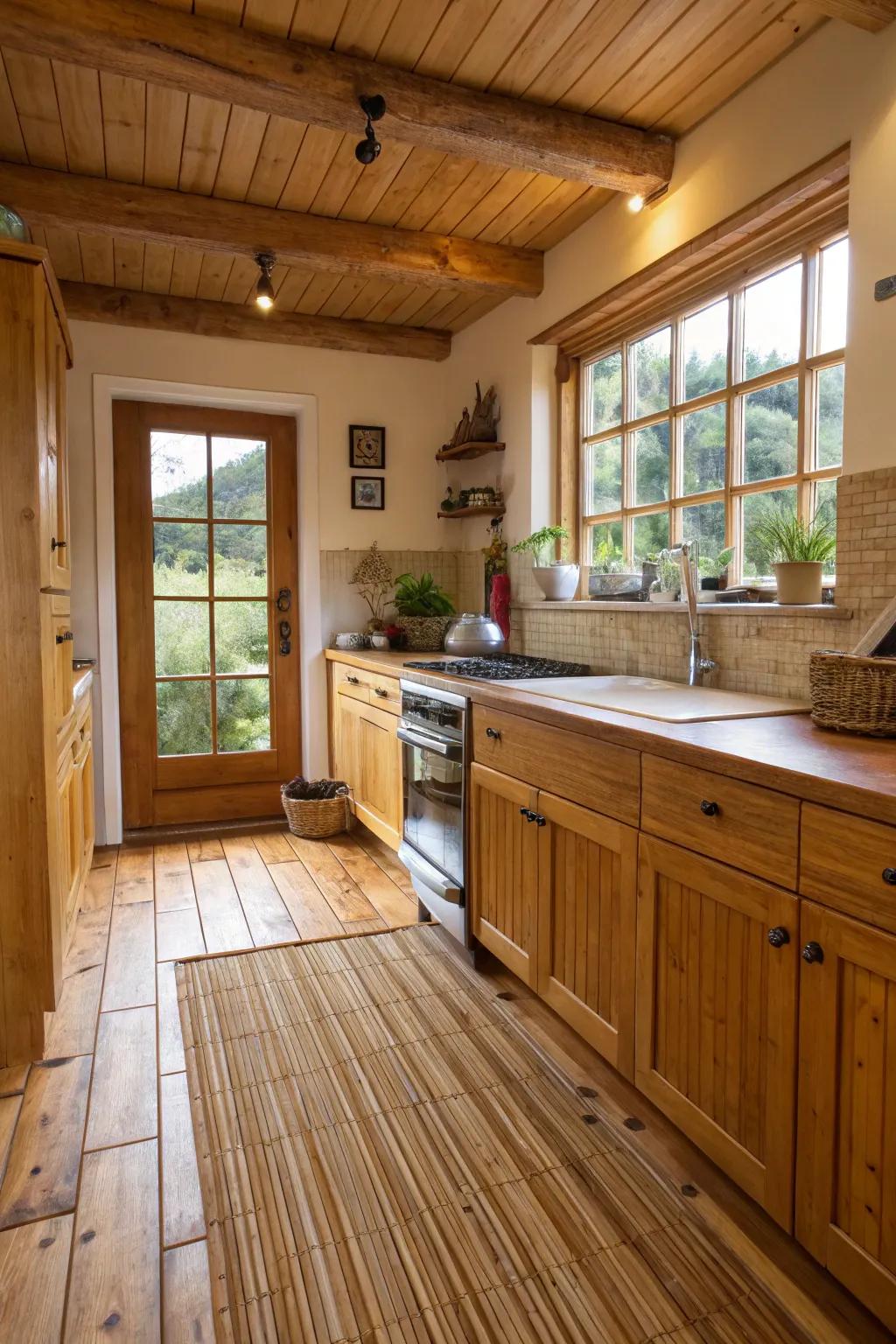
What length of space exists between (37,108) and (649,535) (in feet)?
7.71

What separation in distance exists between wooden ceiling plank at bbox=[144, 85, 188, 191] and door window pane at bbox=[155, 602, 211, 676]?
1888 mm

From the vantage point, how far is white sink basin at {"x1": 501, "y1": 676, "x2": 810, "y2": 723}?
6.00ft

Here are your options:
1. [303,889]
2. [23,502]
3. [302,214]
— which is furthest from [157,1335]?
[302,214]

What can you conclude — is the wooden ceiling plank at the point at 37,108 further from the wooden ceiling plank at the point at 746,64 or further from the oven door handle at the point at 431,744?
the oven door handle at the point at 431,744

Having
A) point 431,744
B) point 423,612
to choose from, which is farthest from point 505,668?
point 423,612

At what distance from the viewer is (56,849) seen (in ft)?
7.24

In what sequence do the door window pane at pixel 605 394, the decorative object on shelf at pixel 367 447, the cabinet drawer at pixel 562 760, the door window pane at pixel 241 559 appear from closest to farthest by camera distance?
the cabinet drawer at pixel 562 760 → the door window pane at pixel 605 394 → the door window pane at pixel 241 559 → the decorative object on shelf at pixel 367 447

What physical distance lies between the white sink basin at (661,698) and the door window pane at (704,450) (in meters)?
0.67

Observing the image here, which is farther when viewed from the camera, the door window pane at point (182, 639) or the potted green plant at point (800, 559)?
the door window pane at point (182, 639)

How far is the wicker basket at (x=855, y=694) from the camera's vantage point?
4.94 feet

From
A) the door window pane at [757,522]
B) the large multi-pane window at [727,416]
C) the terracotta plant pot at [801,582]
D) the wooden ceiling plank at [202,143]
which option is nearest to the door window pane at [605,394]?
the large multi-pane window at [727,416]

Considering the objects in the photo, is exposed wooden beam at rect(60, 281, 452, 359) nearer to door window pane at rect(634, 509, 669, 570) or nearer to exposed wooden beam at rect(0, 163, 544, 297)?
exposed wooden beam at rect(0, 163, 544, 297)

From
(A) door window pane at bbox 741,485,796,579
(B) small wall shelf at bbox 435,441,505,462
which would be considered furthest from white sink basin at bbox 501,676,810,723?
(B) small wall shelf at bbox 435,441,505,462

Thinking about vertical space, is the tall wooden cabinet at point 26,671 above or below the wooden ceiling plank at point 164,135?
below
